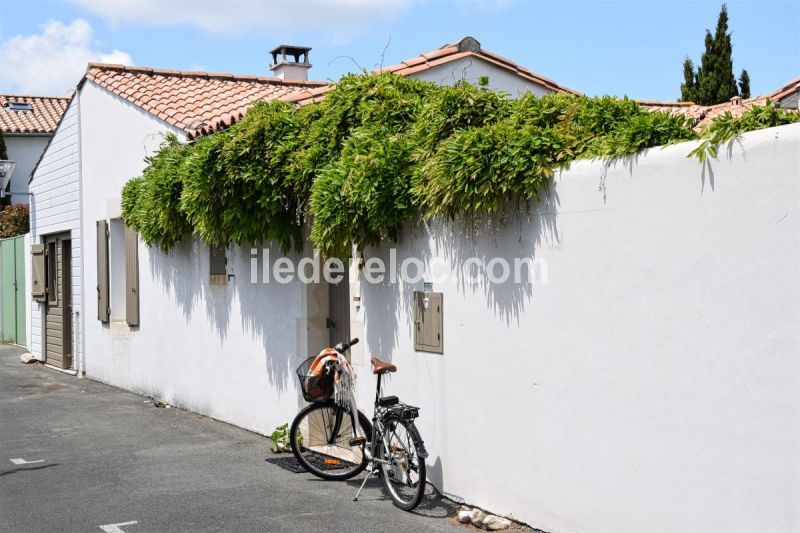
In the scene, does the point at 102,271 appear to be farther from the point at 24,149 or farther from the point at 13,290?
the point at 24,149

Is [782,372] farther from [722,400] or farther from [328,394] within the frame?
[328,394]

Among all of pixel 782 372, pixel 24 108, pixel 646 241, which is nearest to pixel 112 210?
pixel 646 241

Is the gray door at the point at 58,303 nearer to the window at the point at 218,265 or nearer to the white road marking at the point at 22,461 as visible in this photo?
the window at the point at 218,265

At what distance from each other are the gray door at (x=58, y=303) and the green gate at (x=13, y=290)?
2724 mm

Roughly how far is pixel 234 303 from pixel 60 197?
24.8 feet

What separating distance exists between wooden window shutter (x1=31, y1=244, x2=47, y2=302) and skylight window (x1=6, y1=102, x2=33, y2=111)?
19997mm

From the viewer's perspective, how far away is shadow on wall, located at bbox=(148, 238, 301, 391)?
30.7ft

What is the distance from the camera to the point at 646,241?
511 centimetres

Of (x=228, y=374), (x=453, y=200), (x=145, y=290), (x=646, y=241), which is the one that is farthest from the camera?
(x=145, y=290)

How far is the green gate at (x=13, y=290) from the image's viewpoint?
20172 mm

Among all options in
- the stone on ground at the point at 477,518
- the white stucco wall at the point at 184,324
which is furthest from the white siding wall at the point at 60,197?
the stone on ground at the point at 477,518

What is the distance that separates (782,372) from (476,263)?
254cm

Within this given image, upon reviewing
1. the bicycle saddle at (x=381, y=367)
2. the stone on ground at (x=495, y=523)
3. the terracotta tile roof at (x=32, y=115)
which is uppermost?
the terracotta tile roof at (x=32, y=115)

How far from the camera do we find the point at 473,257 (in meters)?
6.55
